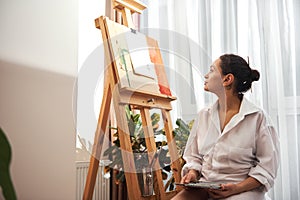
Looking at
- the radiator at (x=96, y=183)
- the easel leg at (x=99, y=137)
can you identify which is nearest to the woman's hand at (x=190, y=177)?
the easel leg at (x=99, y=137)

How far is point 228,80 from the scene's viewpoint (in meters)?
1.56

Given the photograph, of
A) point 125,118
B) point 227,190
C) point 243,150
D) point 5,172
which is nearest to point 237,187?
point 227,190

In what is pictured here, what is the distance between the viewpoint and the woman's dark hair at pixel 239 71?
156cm

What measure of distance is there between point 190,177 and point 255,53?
3.28 feet

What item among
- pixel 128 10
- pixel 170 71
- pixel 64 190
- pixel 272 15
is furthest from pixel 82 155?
pixel 272 15

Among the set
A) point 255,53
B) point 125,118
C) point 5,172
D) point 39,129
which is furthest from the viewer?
point 255,53

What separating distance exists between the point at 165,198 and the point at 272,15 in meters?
1.33

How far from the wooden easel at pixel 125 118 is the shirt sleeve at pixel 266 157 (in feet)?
2.13

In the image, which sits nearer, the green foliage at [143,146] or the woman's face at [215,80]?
the woman's face at [215,80]

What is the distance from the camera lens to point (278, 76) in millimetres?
1963

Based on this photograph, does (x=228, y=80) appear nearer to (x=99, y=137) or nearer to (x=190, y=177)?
(x=190, y=177)

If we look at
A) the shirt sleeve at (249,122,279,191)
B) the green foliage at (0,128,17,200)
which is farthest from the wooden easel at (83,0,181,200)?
the green foliage at (0,128,17,200)

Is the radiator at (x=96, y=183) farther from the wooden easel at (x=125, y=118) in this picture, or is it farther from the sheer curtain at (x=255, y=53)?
the sheer curtain at (x=255, y=53)

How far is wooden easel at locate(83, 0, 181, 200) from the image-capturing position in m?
1.76
